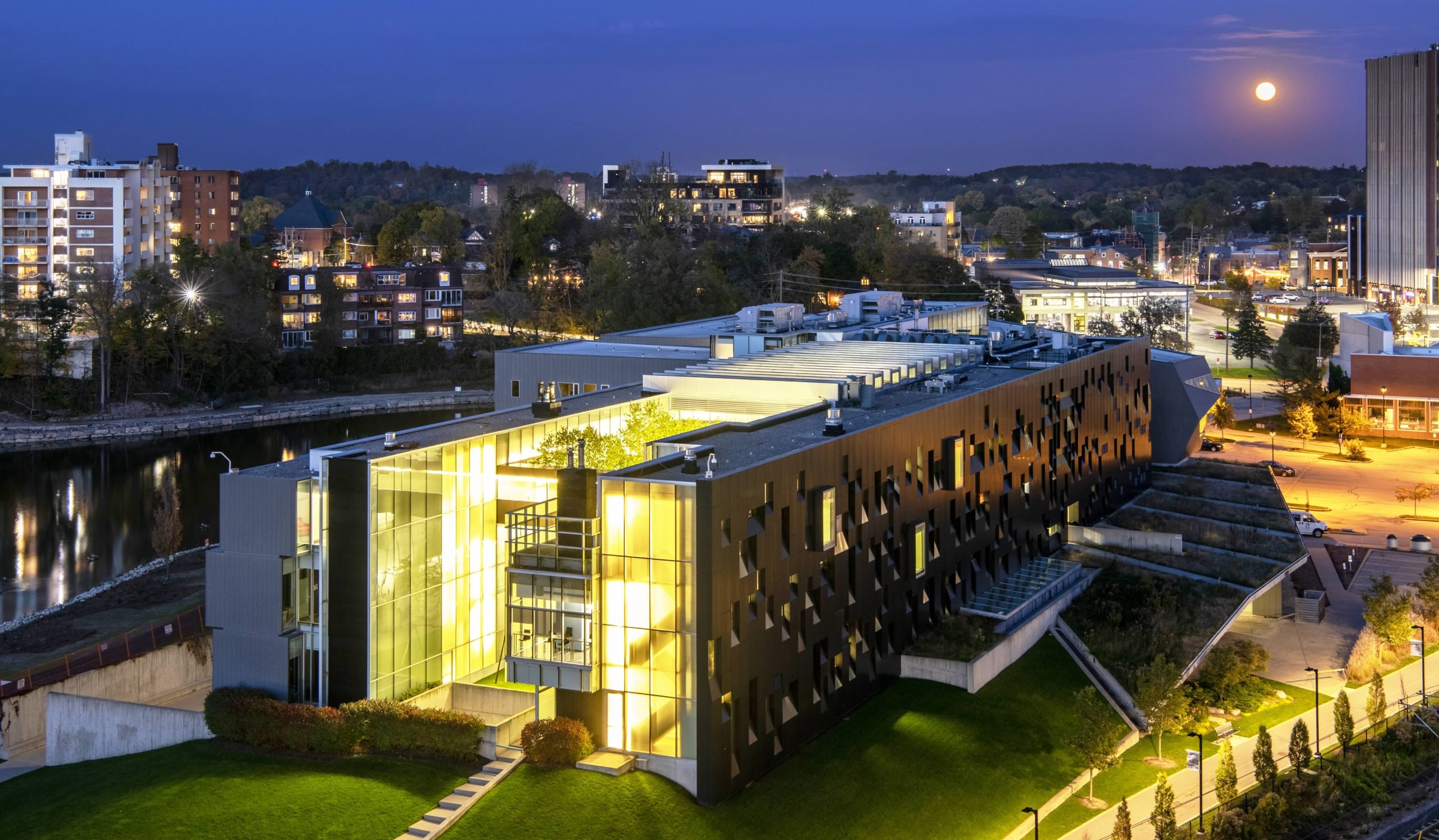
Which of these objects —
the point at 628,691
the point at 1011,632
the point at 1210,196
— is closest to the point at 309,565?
the point at 628,691

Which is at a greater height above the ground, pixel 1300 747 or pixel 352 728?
pixel 352 728

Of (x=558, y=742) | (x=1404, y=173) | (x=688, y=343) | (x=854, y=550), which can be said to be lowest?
(x=558, y=742)

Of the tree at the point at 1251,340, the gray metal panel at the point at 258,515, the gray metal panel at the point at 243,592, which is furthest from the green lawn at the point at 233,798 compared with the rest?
the tree at the point at 1251,340

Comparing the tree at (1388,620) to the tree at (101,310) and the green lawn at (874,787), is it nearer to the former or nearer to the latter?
the green lawn at (874,787)

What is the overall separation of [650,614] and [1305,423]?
3592 cm

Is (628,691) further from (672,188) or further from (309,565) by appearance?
(672,188)

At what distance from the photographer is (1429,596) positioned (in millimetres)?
24156

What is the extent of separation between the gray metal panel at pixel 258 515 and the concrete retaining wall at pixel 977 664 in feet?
27.9

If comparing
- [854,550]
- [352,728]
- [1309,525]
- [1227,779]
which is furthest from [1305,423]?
[352,728]

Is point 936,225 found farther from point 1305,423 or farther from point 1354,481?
point 1354,481

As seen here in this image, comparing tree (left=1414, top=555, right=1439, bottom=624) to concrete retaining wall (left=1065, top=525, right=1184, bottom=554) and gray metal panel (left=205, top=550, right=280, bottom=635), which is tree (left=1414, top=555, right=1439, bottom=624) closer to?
concrete retaining wall (left=1065, top=525, right=1184, bottom=554)

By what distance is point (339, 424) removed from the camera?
57.9 m

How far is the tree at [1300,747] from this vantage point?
1783 centimetres

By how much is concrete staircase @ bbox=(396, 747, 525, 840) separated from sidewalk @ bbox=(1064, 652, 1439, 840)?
6341 millimetres
